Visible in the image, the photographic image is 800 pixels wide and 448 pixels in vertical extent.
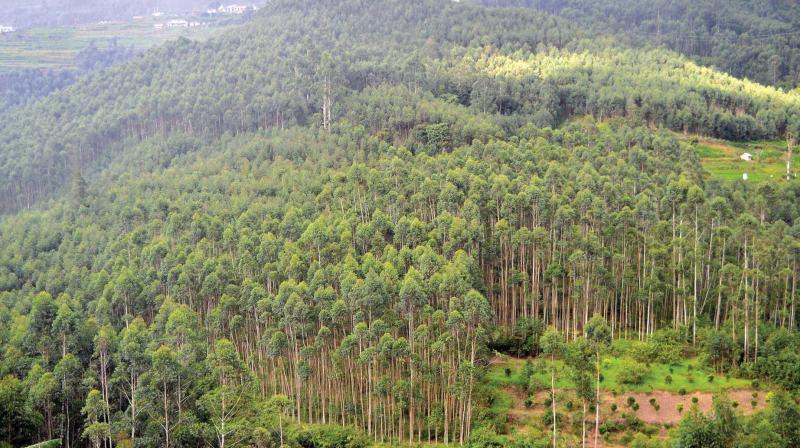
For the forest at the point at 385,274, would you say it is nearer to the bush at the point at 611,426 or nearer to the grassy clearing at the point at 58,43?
the bush at the point at 611,426

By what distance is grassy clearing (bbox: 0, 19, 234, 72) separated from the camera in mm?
171488

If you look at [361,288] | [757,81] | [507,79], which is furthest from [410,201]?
[757,81]

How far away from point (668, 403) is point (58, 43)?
175103 mm

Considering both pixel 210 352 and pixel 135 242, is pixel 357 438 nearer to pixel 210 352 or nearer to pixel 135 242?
pixel 210 352

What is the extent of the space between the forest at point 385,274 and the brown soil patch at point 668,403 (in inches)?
9.2

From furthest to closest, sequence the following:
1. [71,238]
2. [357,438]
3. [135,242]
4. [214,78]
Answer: [214,78] → [71,238] → [135,242] → [357,438]

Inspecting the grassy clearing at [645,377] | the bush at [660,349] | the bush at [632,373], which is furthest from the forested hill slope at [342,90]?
the bush at [632,373]

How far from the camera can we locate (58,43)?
190 meters

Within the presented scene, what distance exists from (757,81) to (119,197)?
12488 centimetres

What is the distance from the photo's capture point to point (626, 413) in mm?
54594

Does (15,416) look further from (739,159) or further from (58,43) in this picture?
(58,43)

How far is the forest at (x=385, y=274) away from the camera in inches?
2040

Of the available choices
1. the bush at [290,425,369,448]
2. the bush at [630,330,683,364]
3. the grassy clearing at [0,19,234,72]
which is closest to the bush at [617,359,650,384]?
the bush at [630,330,683,364]

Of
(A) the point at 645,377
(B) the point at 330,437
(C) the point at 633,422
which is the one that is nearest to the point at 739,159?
(A) the point at 645,377
